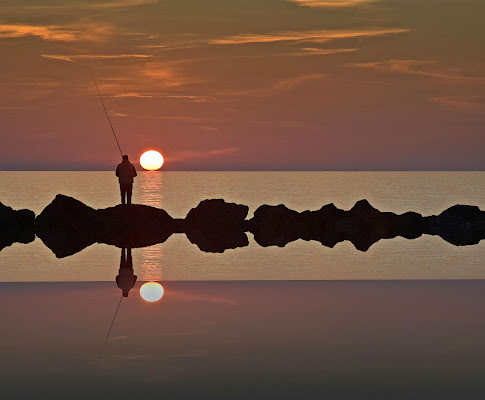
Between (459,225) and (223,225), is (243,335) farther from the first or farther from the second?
(459,225)

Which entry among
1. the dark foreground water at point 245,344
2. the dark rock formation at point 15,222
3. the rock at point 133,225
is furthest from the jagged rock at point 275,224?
the dark foreground water at point 245,344

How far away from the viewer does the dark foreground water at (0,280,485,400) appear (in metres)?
8.45

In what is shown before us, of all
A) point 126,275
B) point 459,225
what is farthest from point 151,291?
point 459,225

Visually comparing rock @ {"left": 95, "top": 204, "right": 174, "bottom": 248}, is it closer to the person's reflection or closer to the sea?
the person's reflection

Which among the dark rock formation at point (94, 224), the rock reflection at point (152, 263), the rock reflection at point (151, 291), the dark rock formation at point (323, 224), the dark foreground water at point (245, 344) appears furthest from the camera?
the dark rock formation at point (323, 224)

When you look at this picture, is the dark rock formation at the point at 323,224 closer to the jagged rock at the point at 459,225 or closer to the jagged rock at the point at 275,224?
the jagged rock at the point at 275,224

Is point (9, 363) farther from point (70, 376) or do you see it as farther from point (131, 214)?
point (131, 214)

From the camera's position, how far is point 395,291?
1496cm

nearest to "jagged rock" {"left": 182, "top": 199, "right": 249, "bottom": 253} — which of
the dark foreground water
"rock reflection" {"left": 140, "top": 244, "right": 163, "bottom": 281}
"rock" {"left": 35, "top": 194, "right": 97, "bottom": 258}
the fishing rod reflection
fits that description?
"rock reflection" {"left": 140, "top": 244, "right": 163, "bottom": 281}

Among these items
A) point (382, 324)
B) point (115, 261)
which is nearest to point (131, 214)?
point (115, 261)

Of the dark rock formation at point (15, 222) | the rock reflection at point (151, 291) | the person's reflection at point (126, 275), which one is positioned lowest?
the rock reflection at point (151, 291)

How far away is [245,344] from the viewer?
1031 cm

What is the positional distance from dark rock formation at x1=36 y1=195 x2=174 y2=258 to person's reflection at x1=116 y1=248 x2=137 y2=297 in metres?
4.79

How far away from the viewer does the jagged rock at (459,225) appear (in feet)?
94.0
